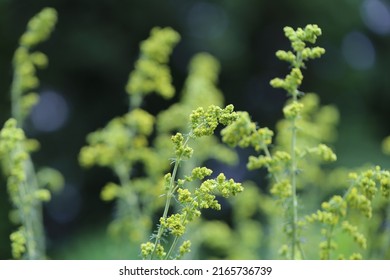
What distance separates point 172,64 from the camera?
368 inches

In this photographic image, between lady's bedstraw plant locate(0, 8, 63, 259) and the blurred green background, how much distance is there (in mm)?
5659

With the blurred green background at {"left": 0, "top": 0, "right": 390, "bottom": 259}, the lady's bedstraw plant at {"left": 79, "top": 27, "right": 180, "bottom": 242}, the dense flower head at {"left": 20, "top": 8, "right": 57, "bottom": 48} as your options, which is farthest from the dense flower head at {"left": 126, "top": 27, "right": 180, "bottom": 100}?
the blurred green background at {"left": 0, "top": 0, "right": 390, "bottom": 259}

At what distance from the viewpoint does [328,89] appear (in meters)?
9.38

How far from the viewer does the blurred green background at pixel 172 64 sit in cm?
860

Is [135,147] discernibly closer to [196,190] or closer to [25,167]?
[25,167]

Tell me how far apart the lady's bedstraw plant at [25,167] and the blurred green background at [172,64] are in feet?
18.6

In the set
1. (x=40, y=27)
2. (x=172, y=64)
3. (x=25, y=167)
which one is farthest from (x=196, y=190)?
(x=172, y=64)

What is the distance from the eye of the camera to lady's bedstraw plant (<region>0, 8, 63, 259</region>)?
77.2 inches

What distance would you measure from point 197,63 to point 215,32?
5638 mm

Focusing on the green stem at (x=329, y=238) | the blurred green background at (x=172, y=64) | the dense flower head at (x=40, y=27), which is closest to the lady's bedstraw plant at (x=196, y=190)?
the green stem at (x=329, y=238)

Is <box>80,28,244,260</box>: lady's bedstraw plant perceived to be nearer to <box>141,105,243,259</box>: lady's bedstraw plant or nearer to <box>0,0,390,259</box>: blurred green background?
<box>141,105,243,259</box>: lady's bedstraw plant

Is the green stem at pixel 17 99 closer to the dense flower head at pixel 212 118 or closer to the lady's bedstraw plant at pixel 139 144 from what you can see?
the lady's bedstraw plant at pixel 139 144

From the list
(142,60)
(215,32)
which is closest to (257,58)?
(215,32)

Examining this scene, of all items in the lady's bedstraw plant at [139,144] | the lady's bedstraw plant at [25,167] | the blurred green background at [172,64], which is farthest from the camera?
the blurred green background at [172,64]
